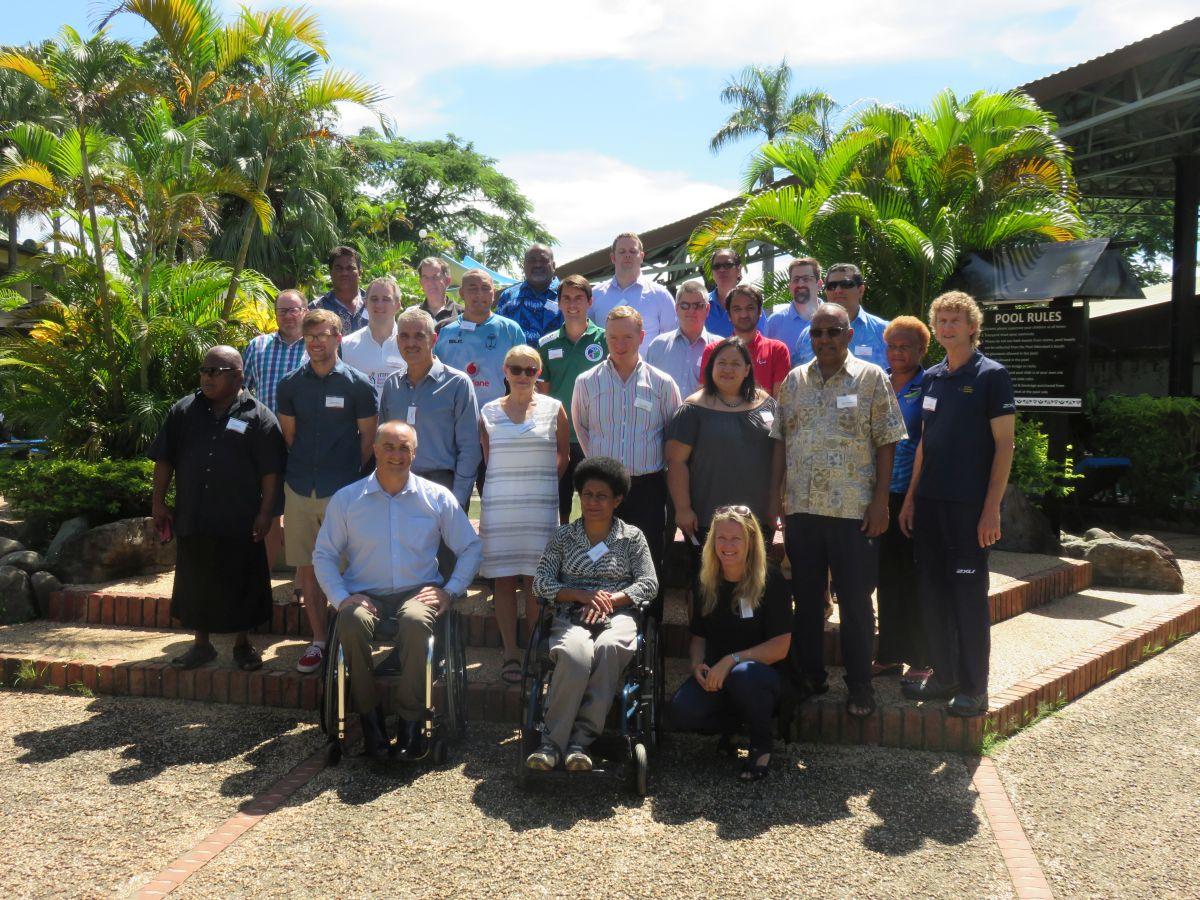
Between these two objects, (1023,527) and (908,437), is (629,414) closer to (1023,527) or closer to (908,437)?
(908,437)

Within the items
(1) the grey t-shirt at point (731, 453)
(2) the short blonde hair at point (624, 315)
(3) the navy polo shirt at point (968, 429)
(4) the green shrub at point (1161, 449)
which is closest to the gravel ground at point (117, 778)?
(1) the grey t-shirt at point (731, 453)

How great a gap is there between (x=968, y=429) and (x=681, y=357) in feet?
5.71

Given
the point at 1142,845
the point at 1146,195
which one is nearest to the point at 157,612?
the point at 1142,845

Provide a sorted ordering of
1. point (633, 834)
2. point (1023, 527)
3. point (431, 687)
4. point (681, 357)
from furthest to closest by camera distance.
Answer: point (1023, 527), point (681, 357), point (431, 687), point (633, 834)

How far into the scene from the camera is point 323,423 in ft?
16.8

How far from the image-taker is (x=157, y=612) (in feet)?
19.8

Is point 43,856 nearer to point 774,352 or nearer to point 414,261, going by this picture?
point 774,352

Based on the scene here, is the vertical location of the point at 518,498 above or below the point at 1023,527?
above

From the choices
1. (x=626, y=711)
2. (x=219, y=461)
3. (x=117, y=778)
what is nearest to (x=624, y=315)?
(x=626, y=711)

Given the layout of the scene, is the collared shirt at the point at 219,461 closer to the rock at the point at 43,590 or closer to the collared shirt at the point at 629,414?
the collared shirt at the point at 629,414

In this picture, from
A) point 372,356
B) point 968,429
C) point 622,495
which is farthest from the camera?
point 372,356

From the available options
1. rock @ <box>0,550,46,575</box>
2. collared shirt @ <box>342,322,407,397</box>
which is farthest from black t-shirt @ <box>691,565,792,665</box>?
rock @ <box>0,550,46,575</box>

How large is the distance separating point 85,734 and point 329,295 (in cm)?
319

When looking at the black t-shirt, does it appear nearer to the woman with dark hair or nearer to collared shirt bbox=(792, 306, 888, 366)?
the woman with dark hair
